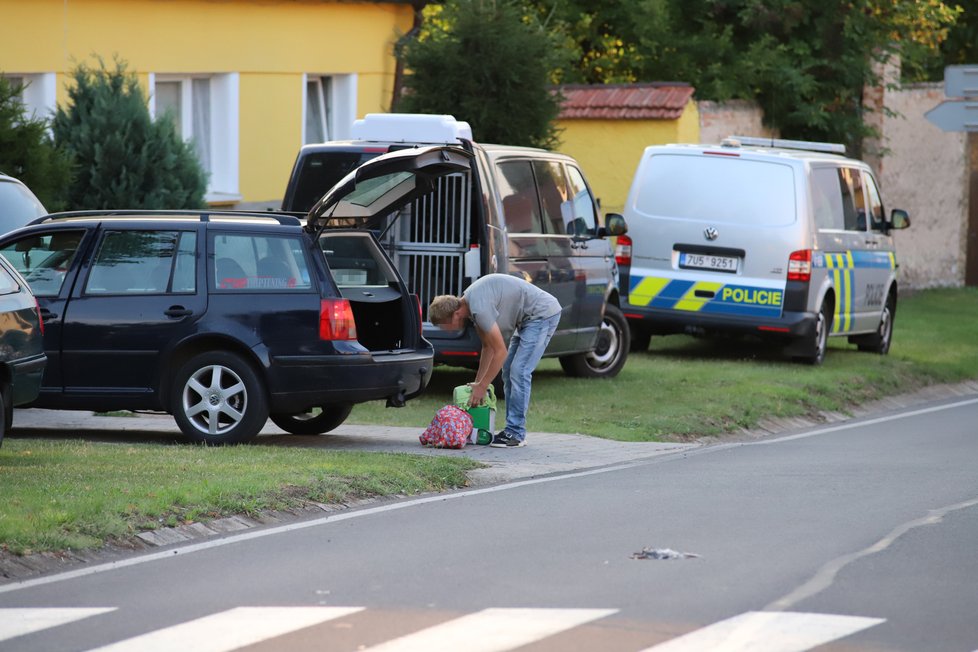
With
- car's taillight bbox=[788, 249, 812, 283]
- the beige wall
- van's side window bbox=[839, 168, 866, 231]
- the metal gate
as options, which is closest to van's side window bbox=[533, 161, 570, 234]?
the metal gate

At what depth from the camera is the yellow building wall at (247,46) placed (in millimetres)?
19656

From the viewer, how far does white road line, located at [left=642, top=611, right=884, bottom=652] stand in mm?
6719

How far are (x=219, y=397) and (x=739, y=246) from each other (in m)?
8.19

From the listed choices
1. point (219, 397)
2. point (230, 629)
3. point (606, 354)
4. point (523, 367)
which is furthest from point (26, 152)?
point (230, 629)

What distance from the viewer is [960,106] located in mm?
23188

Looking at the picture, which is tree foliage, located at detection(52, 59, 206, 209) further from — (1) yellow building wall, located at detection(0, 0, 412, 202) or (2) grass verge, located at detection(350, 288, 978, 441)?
(2) grass verge, located at detection(350, 288, 978, 441)

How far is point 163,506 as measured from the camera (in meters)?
9.49

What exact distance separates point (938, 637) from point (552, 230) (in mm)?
9724

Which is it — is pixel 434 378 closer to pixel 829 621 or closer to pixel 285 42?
pixel 285 42

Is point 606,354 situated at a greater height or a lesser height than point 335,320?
lesser

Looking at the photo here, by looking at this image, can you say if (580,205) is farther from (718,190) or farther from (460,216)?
(718,190)

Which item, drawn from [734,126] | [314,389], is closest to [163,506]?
[314,389]

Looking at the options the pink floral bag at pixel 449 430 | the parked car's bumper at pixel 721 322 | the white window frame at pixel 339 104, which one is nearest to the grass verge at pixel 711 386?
the parked car's bumper at pixel 721 322

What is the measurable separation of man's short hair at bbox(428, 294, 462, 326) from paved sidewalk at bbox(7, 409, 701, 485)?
93 centimetres
